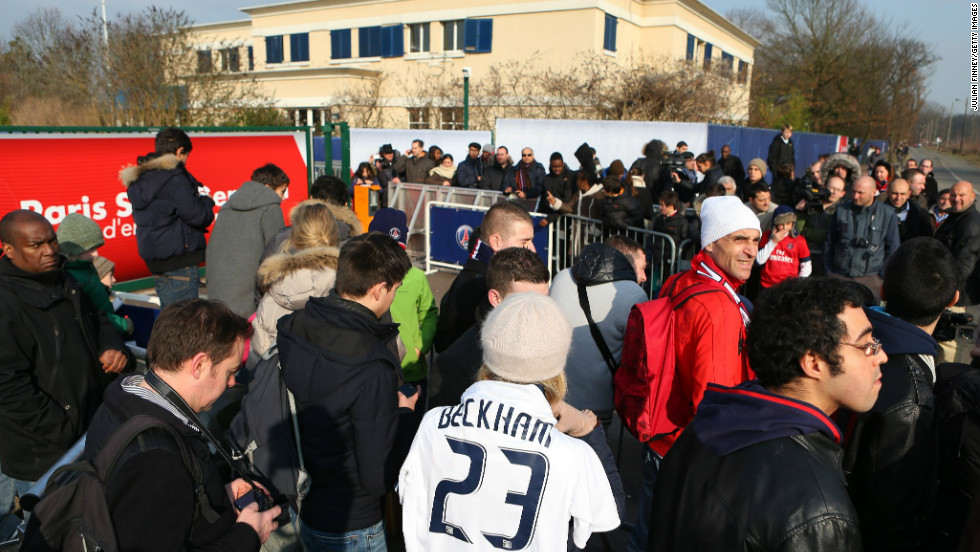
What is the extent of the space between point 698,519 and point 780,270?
4.77 m

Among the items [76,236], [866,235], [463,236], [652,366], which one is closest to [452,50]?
[463,236]

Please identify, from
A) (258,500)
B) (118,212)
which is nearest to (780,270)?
(258,500)

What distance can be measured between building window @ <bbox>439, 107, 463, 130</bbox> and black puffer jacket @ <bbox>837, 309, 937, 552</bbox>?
33.4m

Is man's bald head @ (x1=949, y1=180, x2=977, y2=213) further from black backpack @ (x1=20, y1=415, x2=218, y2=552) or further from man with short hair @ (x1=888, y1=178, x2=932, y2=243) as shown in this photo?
black backpack @ (x1=20, y1=415, x2=218, y2=552)

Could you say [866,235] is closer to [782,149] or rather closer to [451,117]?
[782,149]

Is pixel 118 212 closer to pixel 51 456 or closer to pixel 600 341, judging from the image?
pixel 51 456

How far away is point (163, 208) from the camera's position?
545cm

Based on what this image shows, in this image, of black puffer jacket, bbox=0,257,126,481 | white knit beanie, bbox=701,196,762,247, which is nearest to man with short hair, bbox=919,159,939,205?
white knit beanie, bbox=701,196,762,247

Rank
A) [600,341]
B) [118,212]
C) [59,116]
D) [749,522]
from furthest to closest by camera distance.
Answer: [59,116]
[118,212]
[600,341]
[749,522]

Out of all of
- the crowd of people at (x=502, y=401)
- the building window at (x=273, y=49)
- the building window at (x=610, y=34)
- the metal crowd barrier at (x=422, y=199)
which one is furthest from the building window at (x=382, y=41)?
the crowd of people at (x=502, y=401)

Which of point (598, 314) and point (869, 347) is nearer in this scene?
point (869, 347)

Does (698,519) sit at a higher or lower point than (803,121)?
lower

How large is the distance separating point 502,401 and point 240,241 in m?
4.00

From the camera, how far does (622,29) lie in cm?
3625
